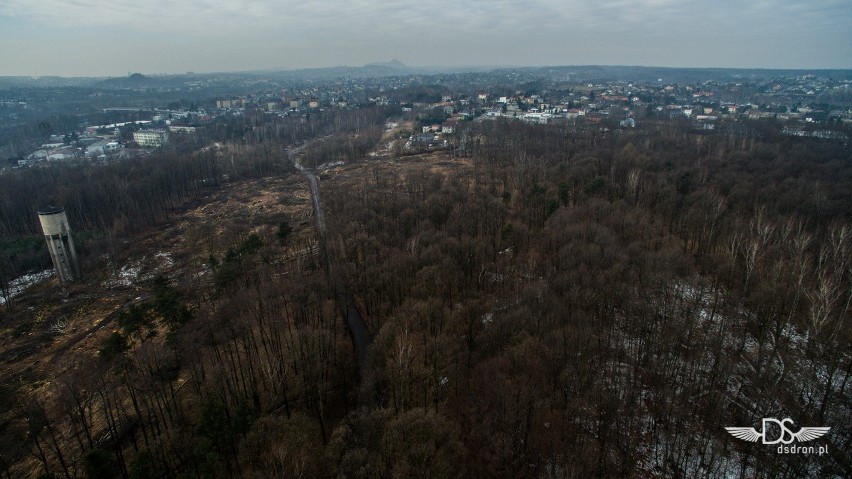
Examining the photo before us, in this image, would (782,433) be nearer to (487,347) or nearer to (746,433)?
(746,433)

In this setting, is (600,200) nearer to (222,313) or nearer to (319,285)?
(319,285)

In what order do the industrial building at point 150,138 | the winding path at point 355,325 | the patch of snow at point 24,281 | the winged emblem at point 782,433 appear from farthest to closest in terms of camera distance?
1. the industrial building at point 150,138
2. the patch of snow at point 24,281
3. the winding path at point 355,325
4. the winged emblem at point 782,433

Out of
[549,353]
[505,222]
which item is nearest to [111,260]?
[505,222]

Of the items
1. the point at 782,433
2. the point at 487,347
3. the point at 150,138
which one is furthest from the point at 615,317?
the point at 150,138

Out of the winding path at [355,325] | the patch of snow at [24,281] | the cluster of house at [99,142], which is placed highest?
the cluster of house at [99,142]

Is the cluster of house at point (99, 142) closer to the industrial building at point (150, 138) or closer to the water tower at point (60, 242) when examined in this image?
the industrial building at point (150, 138)

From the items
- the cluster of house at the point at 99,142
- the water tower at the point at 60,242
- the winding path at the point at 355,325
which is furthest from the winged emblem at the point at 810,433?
the cluster of house at the point at 99,142
